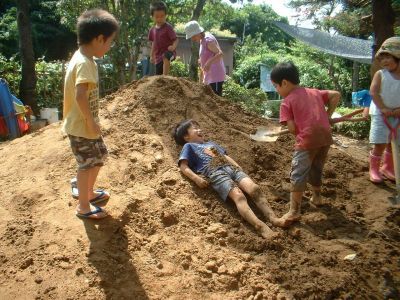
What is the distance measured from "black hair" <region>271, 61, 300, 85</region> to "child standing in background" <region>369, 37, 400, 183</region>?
1.24 metres

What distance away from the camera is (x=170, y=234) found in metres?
3.05

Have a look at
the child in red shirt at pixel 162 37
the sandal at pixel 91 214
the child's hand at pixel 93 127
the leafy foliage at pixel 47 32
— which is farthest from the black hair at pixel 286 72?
the leafy foliage at pixel 47 32

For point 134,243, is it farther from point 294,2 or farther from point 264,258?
point 294,2

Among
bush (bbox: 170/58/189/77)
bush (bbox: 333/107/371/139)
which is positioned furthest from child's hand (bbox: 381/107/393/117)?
bush (bbox: 170/58/189/77)

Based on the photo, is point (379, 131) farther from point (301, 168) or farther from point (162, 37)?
point (162, 37)

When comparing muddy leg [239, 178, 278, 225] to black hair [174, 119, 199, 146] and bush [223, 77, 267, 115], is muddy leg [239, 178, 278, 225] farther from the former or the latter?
bush [223, 77, 267, 115]

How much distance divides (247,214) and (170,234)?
0.62m

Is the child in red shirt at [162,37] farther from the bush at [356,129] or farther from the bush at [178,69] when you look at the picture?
the bush at [178,69]

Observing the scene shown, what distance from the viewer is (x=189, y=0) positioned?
14.5 metres

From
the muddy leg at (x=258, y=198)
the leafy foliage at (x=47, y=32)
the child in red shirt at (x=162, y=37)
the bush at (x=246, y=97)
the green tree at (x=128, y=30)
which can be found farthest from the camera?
the leafy foliage at (x=47, y=32)

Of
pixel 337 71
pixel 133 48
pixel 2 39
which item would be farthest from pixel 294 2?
pixel 2 39

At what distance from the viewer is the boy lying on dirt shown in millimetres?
3254

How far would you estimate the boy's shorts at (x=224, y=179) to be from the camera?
3.41 meters

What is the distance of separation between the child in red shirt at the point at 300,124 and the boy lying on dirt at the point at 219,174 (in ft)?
0.67
